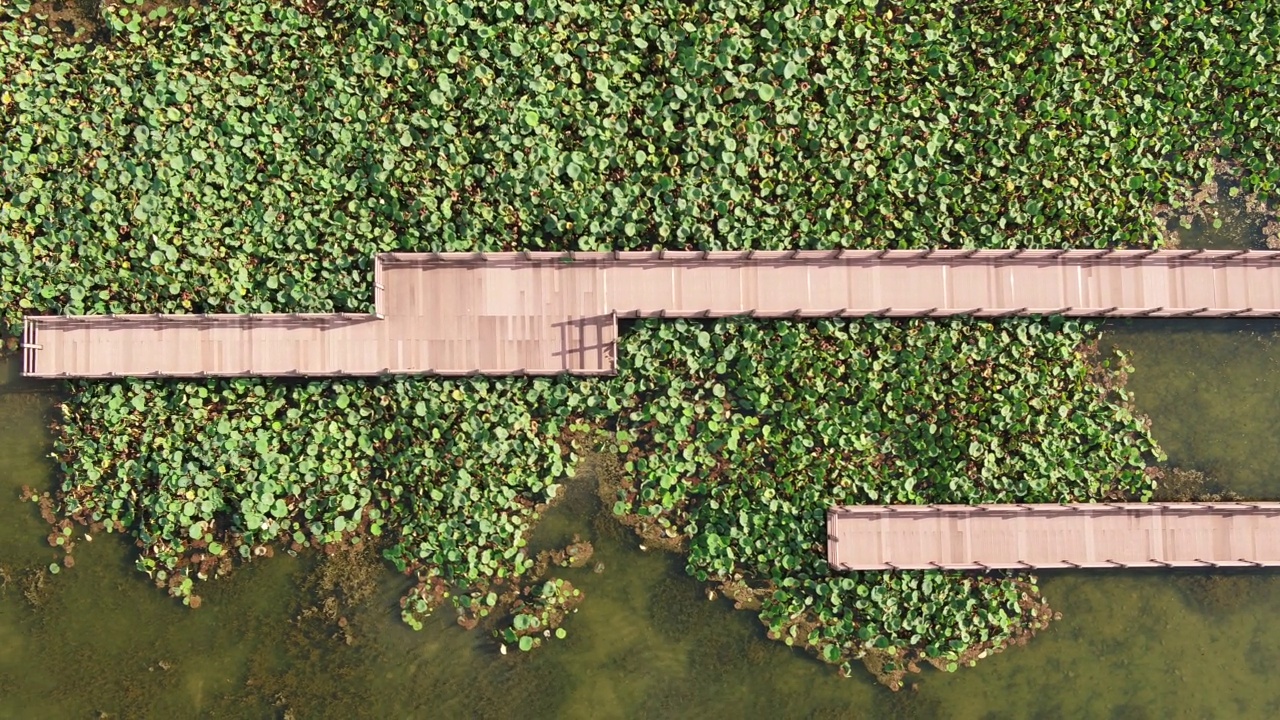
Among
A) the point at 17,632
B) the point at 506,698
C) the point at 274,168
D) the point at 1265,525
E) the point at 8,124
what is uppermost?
the point at 8,124

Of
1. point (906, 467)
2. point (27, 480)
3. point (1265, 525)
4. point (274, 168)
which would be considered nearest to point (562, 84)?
point (274, 168)

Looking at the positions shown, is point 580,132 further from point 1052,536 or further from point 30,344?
point 1052,536

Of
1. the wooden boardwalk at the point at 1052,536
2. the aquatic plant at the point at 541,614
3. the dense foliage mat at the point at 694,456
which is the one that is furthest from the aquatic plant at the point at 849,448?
the aquatic plant at the point at 541,614

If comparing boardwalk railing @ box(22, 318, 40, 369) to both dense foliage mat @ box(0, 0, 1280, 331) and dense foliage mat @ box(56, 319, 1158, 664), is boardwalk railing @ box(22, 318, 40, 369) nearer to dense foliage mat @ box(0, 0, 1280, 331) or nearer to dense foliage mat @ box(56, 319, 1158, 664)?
dense foliage mat @ box(0, 0, 1280, 331)

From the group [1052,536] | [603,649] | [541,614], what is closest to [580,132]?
[541,614]

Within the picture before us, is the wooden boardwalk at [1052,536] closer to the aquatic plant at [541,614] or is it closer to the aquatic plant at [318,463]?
the aquatic plant at [541,614]

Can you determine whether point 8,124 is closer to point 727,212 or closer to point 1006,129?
point 727,212
